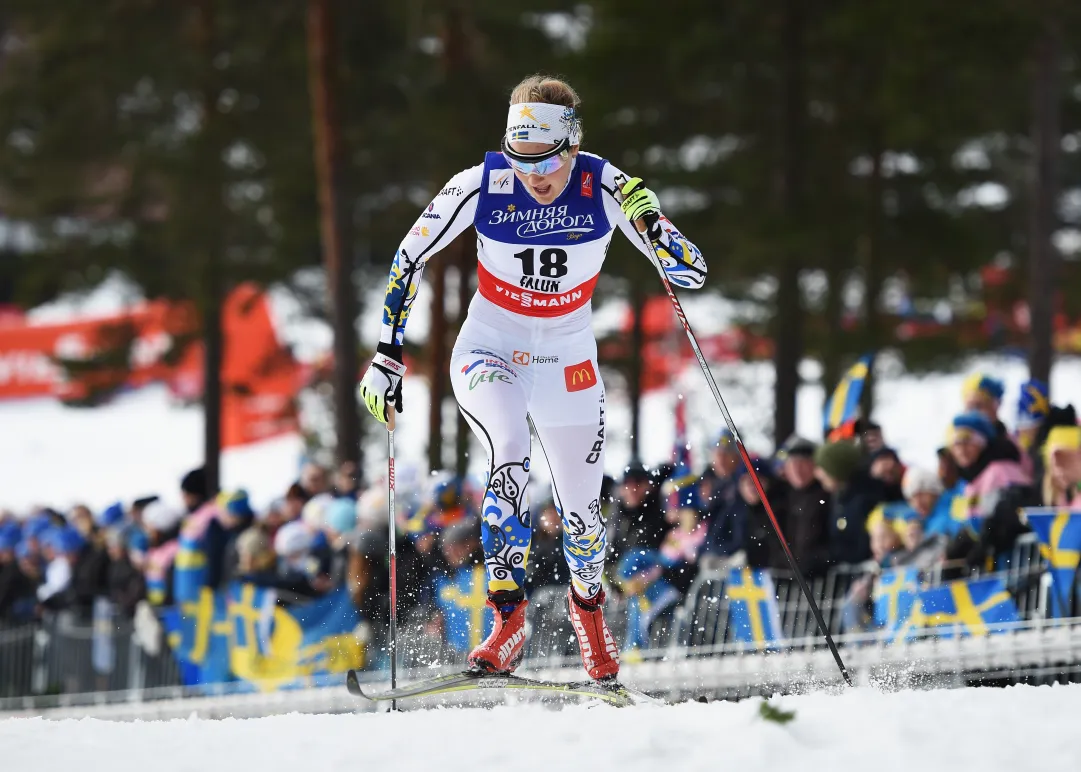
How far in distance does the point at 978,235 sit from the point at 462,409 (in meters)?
15.9

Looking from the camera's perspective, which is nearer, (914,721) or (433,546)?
(914,721)

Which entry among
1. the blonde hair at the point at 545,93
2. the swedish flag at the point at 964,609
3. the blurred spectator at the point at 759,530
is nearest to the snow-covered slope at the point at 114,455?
the blurred spectator at the point at 759,530

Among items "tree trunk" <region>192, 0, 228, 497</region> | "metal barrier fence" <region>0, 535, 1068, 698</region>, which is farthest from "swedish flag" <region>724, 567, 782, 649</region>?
"tree trunk" <region>192, 0, 228, 497</region>

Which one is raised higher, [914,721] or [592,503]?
[592,503]

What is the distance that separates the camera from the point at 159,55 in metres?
23.5

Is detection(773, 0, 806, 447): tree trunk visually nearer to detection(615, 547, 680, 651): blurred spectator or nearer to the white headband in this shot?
detection(615, 547, 680, 651): blurred spectator

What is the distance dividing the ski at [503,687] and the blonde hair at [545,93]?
232 cm

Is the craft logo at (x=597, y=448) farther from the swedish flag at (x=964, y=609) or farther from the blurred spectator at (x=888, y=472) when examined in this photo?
the blurred spectator at (x=888, y=472)

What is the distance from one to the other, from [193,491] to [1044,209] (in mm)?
10810

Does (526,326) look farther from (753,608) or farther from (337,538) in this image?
(337,538)

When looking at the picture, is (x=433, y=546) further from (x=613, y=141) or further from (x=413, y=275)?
(x=613, y=141)

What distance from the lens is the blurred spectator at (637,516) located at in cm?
922

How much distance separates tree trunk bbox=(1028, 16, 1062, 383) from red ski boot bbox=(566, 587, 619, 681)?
484 inches

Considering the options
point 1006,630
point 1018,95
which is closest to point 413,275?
point 1006,630
